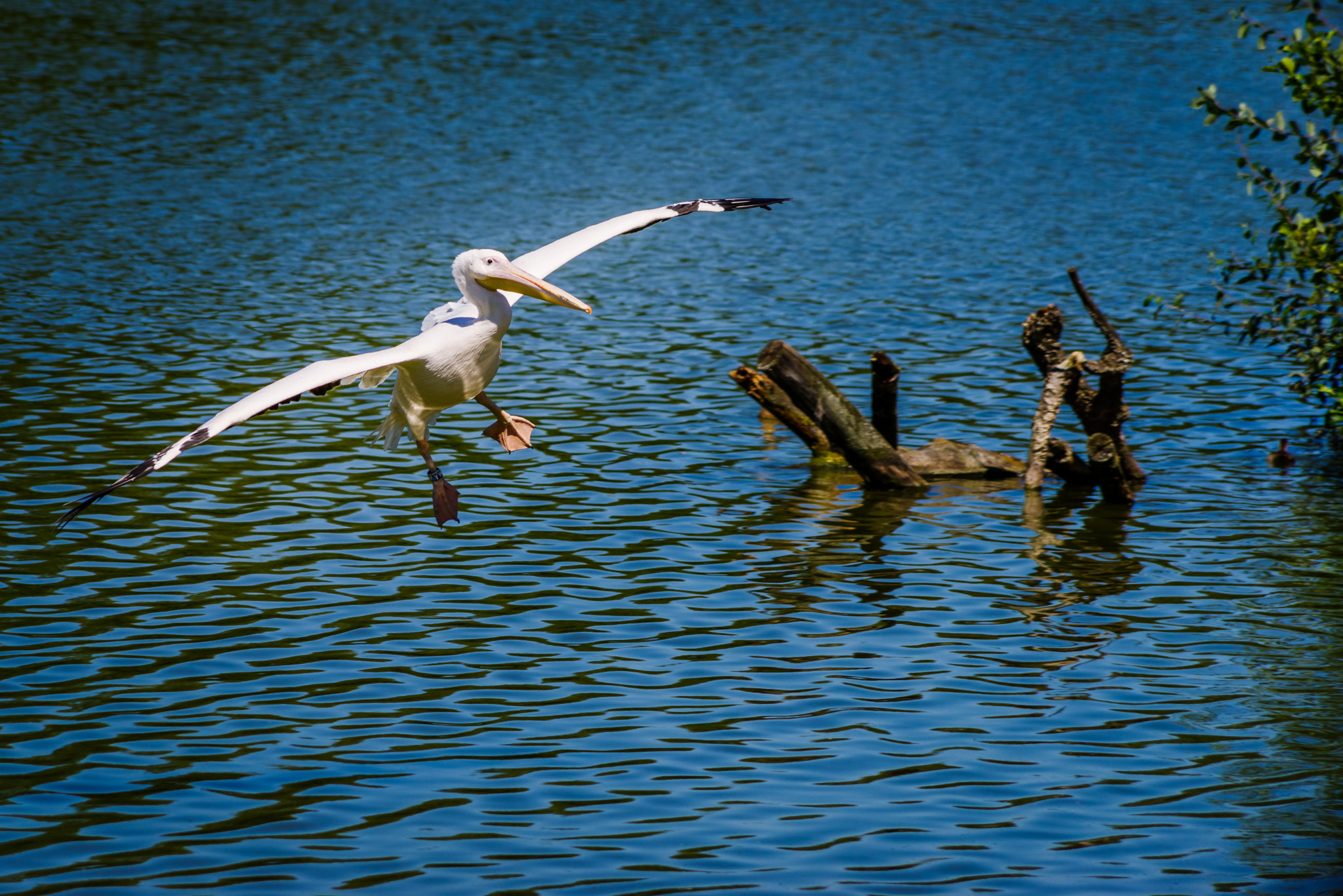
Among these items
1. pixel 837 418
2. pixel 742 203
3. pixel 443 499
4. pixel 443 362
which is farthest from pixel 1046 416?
pixel 443 362

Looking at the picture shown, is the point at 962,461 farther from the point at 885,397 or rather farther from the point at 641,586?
the point at 641,586

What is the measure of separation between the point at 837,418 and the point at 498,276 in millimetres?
6185

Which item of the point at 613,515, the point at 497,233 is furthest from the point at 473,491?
the point at 497,233

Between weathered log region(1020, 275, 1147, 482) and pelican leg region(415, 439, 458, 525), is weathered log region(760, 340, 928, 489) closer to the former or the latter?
weathered log region(1020, 275, 1147, 482)

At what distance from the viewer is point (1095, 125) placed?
4144cm

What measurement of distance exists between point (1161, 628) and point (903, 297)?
13680mm

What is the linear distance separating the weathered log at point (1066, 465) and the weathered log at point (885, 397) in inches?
64.9

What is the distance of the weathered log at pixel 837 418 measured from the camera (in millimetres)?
15047

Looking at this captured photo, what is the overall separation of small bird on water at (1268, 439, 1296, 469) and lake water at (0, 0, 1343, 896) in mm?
202

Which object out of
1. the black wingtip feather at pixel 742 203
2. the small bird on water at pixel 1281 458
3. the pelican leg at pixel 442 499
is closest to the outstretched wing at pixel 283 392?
the pelican leg at pixel 442 499

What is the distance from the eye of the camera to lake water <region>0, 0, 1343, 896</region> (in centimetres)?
849

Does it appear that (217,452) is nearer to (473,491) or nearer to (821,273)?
(473,491)

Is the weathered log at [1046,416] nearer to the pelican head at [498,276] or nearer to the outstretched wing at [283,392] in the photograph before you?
the pelican head at [498,276]

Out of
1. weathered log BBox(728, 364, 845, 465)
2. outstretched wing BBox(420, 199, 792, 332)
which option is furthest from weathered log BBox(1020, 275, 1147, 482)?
outstretched wing BBox(420, 199, 792, 332)
